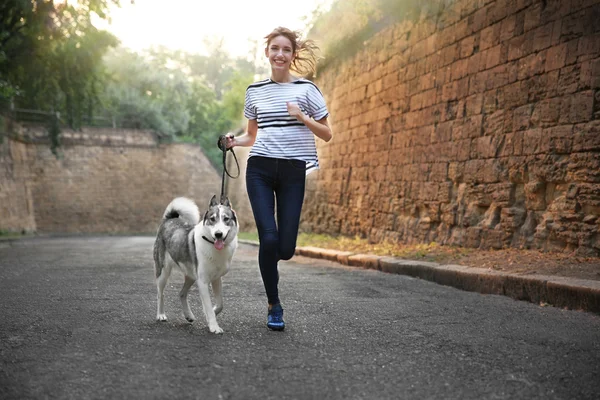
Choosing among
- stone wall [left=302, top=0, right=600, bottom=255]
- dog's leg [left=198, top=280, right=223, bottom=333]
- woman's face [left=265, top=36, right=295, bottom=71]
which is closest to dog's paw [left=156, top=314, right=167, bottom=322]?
dog's leg [left=198, top=280, right=223, bottom=333]

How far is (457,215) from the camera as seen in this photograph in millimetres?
9539

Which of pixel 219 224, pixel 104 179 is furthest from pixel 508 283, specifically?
pixel 104 179

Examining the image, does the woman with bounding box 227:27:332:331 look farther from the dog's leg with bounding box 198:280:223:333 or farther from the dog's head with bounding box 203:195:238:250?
the dog's leg with bounding box 198:280:223:333

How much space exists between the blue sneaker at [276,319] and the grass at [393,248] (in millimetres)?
4075

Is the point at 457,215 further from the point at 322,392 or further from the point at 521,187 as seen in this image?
the point at 322,392

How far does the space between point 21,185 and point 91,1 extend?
604 inches

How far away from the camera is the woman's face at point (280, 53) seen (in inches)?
183

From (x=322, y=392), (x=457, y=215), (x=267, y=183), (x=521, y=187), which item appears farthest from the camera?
(x=457, y=215)

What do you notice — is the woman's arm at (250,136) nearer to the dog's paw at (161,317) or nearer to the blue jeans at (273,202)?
the blue jeans at (273,202)

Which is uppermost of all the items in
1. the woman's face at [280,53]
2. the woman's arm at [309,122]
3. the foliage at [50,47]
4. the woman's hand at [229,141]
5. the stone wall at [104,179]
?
the foliage at [50,47]

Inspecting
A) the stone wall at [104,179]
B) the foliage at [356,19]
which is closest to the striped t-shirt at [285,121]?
the foliage at [356,19]

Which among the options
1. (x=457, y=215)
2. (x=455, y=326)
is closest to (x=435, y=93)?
(x=457, y=215)

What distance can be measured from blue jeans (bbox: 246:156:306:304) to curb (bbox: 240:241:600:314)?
2.57 m

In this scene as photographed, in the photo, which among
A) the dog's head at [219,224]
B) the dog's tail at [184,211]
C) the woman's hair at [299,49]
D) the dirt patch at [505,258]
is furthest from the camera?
the dirt patch at [505,258]
